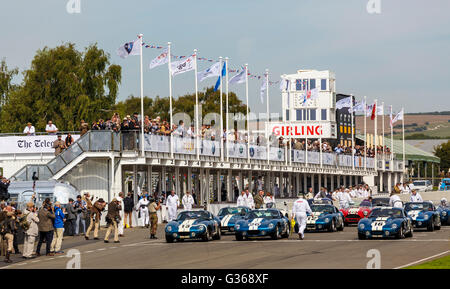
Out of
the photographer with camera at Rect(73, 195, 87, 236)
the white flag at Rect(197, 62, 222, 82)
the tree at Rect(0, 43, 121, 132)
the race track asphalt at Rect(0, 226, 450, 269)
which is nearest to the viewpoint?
the race track asphalt at Rect(0, 226, 450, 269)

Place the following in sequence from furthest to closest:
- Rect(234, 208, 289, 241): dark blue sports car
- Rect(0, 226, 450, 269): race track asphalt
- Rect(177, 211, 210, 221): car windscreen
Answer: Rect(177, 211, 210, 221): car windscreen
Rect(234, 208, 289, 241): dark blue sports car
Rect(0, 226, 450, 269): race track asphalt

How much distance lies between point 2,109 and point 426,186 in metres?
44.1

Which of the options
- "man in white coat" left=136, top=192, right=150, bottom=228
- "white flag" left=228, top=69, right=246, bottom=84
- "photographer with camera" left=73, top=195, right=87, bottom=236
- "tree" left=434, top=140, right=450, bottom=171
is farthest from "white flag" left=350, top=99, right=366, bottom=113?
"tree" left=434, top=140, right=450, bottom=171

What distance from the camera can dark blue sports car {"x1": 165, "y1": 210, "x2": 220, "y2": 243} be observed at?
107ft

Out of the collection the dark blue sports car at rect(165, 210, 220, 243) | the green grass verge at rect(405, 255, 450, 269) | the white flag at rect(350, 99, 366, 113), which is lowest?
the green grass verge at rect(405, 255, 450, 269)

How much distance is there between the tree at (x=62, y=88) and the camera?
70188 millimetres

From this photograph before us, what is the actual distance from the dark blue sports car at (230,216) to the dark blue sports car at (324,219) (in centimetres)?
279

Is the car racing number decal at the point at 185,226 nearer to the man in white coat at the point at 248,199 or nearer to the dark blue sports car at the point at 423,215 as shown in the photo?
the dark blue sports car at the point at 423,215

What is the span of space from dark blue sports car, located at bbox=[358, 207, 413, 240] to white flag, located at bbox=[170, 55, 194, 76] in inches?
612

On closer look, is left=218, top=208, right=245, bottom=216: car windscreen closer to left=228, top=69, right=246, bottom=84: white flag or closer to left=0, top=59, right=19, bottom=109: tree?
left=228, top=69, right=246, bottom=84: white flag

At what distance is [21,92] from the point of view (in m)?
71.4

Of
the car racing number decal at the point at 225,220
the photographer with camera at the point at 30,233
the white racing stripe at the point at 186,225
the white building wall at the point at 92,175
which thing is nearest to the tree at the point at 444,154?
the white building wall at the point at 92,175
